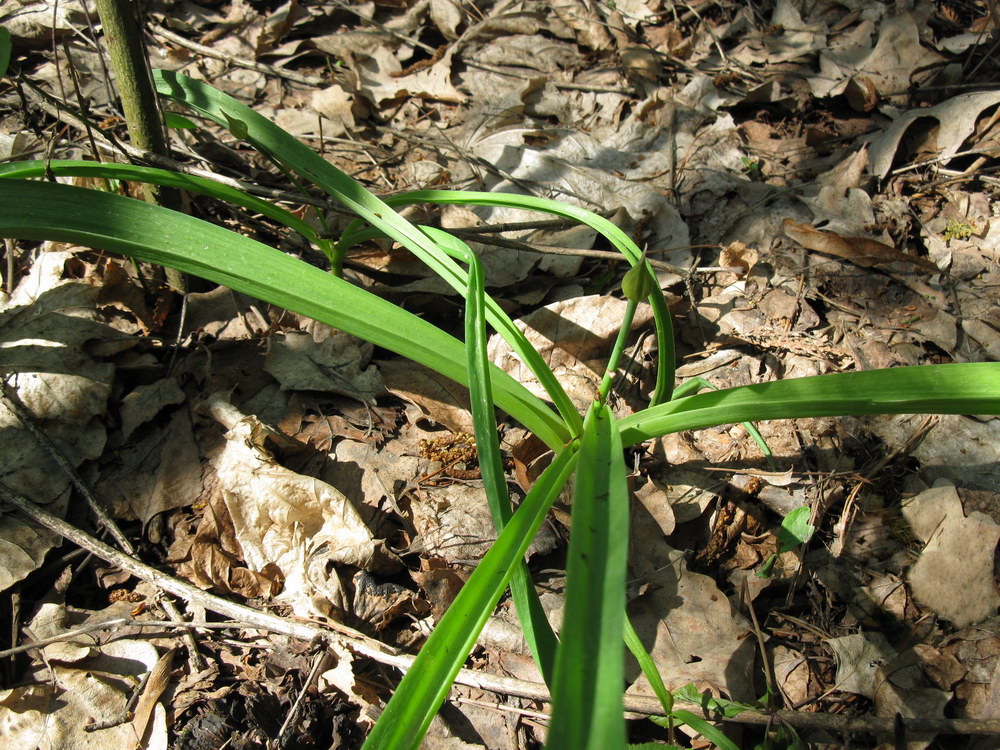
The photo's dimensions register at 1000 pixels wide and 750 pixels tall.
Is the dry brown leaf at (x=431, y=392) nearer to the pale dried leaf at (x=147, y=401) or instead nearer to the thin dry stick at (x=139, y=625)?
the pale dried leaf at (x=147, y=401)

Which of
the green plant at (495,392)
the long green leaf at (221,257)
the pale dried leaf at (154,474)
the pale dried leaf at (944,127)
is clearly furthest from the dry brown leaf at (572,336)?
the pale dried leaf at (944,127)

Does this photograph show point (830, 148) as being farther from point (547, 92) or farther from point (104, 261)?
point (104, 261)

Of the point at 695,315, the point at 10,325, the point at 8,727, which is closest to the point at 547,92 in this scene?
the point at 695,315

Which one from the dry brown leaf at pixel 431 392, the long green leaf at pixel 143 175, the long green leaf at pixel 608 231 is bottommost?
Answer: the dry brown leaf at pixel 431 392

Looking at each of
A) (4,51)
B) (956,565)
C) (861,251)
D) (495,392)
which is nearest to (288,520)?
(495,392)

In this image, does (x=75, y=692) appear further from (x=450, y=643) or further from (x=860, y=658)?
(x=860, y=658)

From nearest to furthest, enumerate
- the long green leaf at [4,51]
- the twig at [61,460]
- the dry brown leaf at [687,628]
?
the dry brown leaf at [687,628] < the twig at [61,460] < the long green leaf at [4,51]
